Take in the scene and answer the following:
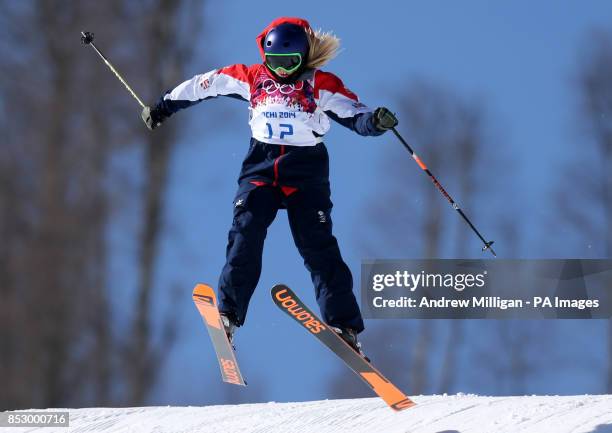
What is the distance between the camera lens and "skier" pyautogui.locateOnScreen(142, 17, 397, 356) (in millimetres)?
5227

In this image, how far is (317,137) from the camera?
5.30 meters

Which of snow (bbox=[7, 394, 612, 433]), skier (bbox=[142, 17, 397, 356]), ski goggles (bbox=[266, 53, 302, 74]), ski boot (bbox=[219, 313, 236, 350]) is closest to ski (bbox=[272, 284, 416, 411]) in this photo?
skier (bbox=[142, 17, 397, 356])

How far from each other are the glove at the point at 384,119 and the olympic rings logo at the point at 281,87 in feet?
1.65

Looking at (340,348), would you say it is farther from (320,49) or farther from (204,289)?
(320,49)

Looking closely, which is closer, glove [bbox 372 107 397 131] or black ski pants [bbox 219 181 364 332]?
glove [bbox 372 107 397 131]

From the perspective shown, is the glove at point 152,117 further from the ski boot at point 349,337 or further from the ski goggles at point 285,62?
the ski boot at point 349,337

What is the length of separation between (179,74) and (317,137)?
499cm

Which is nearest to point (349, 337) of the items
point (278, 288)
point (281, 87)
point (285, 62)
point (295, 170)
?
point (278, 288)

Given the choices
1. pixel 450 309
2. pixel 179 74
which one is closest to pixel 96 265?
pixel 179 74

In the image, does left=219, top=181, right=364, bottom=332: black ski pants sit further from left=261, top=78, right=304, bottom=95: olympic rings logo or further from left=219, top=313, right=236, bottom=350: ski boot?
left=261, top=78, right=304, bottom=95: olympic rings logo

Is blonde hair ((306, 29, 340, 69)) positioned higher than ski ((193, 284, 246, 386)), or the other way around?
blonde hair ((306, 29, 340, 69))

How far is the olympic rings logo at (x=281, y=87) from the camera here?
5238 mm

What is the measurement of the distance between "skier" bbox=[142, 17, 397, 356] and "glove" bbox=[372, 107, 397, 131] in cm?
15

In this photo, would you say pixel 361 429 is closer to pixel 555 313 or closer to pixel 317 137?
pixel 317 137
